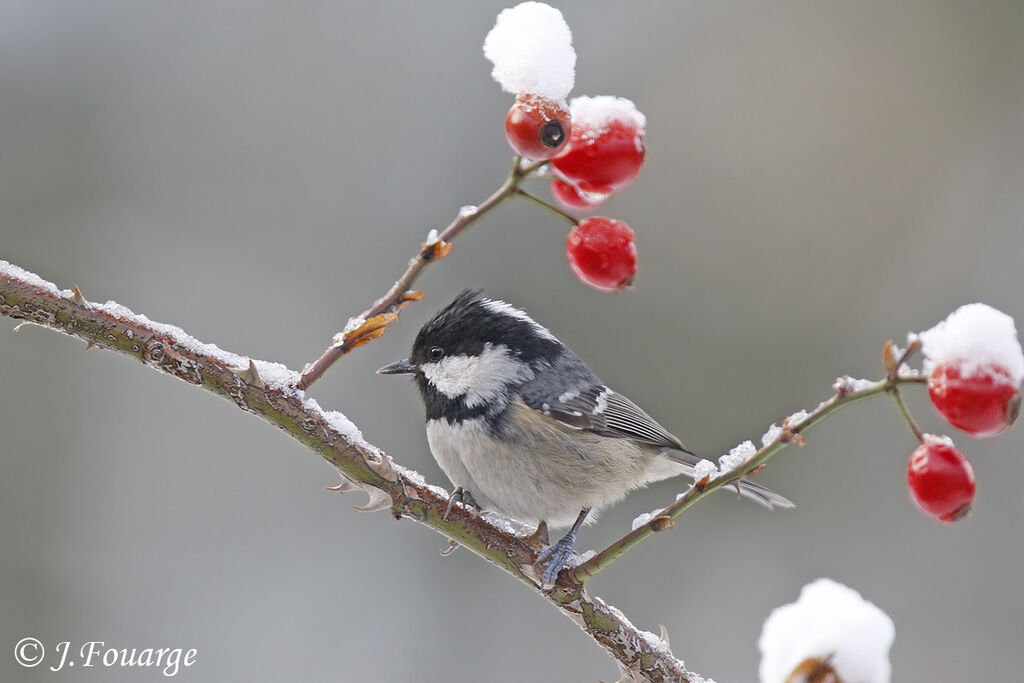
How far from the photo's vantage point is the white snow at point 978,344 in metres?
0.89

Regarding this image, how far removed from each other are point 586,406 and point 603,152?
1.01 m

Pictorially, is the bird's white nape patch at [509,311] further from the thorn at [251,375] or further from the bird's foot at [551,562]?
the thorn at [251,375]

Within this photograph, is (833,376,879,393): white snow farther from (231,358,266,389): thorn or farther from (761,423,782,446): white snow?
(231,358,266,389): thorn

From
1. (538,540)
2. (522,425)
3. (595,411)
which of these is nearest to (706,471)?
(538,540)

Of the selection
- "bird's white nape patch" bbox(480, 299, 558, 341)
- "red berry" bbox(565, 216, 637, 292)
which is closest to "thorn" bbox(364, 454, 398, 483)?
"red berry" bbox(565, 216, 637, 292)

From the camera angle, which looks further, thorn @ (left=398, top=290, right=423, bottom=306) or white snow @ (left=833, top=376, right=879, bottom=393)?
thorn @ (left=398, top=290, right=423, bottom=306)

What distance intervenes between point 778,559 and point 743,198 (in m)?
1.61

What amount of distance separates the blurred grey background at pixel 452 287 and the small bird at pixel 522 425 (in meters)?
1.41

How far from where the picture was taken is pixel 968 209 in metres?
4.16

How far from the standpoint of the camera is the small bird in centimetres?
190

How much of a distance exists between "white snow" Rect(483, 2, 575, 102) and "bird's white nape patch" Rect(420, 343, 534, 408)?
0.98 metres

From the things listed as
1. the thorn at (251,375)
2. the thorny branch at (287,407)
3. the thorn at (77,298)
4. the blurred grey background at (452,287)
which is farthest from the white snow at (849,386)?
the blurred grey background at (452,287)

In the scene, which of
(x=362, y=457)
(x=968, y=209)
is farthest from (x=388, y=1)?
(x=362, y=457)

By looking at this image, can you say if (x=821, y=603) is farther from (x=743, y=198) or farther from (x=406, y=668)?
(x=743, y=198)
